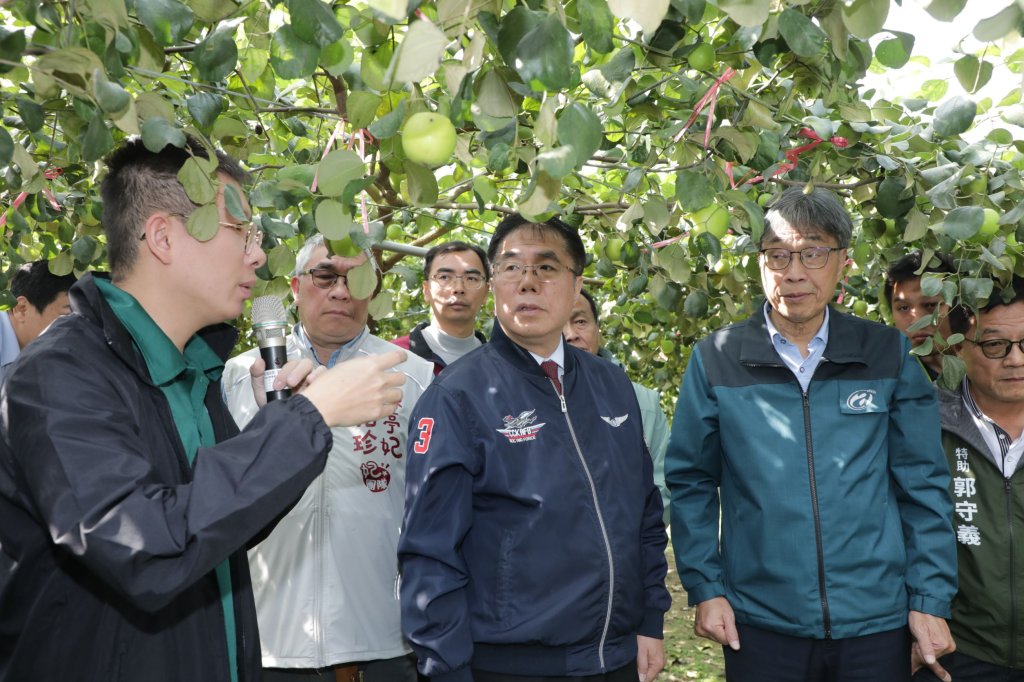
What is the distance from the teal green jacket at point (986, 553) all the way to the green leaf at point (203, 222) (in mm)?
2659

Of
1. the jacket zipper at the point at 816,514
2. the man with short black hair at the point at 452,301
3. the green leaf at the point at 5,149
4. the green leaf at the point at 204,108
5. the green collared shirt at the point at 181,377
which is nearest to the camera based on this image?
the green leaf at the point at 5,149

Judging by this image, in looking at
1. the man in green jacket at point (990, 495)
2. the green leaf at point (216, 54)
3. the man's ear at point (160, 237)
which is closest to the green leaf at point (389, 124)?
the green leaf at point (216, 54)

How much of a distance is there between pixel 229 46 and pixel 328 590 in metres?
2.00

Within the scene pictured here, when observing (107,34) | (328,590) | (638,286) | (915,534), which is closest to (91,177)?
(328,590)

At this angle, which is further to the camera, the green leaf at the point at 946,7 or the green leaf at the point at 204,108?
the green leaf at the point at 204,108

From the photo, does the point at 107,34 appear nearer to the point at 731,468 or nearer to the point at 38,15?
the point at 38,15

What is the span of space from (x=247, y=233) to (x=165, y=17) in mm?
603

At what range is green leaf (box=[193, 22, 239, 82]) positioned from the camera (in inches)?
61.3

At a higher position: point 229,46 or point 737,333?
point 229,46

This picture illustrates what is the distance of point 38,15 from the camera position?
1.48 meters

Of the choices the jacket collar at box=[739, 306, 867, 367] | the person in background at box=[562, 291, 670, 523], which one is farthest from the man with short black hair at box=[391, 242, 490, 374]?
the jacket collar at box=[739, 306, 867, 367]

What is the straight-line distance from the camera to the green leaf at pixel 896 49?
5.38 feet

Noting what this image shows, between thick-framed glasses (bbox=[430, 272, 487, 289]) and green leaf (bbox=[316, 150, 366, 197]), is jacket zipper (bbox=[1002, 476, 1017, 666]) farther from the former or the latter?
green leaf (bbox=[316, 150, 366, 197])

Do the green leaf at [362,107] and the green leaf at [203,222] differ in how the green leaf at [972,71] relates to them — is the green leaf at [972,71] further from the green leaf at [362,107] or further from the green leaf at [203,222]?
the green leaf at [203,222]
